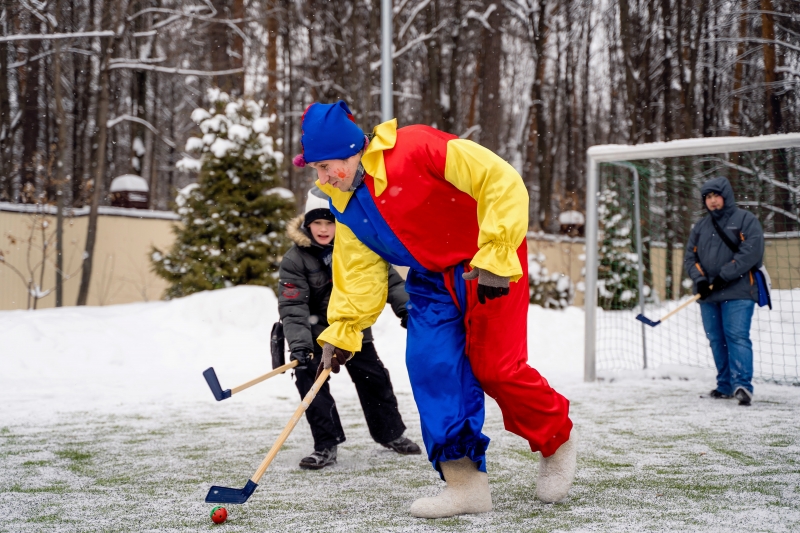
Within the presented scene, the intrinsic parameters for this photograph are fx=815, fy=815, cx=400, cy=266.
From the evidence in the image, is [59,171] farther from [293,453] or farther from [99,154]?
[293,453]

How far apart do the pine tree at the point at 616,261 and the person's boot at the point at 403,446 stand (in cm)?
707

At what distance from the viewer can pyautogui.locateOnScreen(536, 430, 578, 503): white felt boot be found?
2979 millimetres

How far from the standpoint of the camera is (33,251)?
13.5m

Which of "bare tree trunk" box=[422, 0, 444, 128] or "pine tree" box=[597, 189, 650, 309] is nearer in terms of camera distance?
"pine tree" box=[597, 189, 650, 309]

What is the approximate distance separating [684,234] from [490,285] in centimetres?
842

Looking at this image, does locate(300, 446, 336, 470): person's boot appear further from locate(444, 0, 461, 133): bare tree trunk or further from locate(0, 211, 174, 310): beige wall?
locate(444, 0, 461, 133): bare tree trunk

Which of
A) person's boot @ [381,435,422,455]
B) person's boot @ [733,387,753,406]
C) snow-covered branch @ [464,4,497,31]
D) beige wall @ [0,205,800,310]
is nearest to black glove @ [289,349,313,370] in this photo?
person's boot @ [381,435,422,455]

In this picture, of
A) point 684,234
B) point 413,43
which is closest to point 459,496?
point 684,234

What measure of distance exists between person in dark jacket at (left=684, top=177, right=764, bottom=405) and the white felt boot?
3.09m

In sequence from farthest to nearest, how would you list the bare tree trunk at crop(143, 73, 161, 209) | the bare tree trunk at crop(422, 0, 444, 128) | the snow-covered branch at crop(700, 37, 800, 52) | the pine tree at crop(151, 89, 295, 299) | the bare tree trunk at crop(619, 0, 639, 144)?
the bare tree trunk at crop(143, 73, 161, 209) < the bare tree trunk at crop(422, 0, 444, 128) < the bare tree trunk at crop(619, 0, 639, 144) < the snow-covered branch at crop(700, 37, 800, 52) < the pine tree at crop(151, 89, 295, 299)

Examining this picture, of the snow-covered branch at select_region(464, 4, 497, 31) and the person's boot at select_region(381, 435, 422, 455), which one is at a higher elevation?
the snow-covered branch at select_region(464, 4, 497, 31)

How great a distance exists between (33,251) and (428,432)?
40.1 feet

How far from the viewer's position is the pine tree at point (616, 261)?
11.4 metres

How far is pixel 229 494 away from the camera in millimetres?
2877
